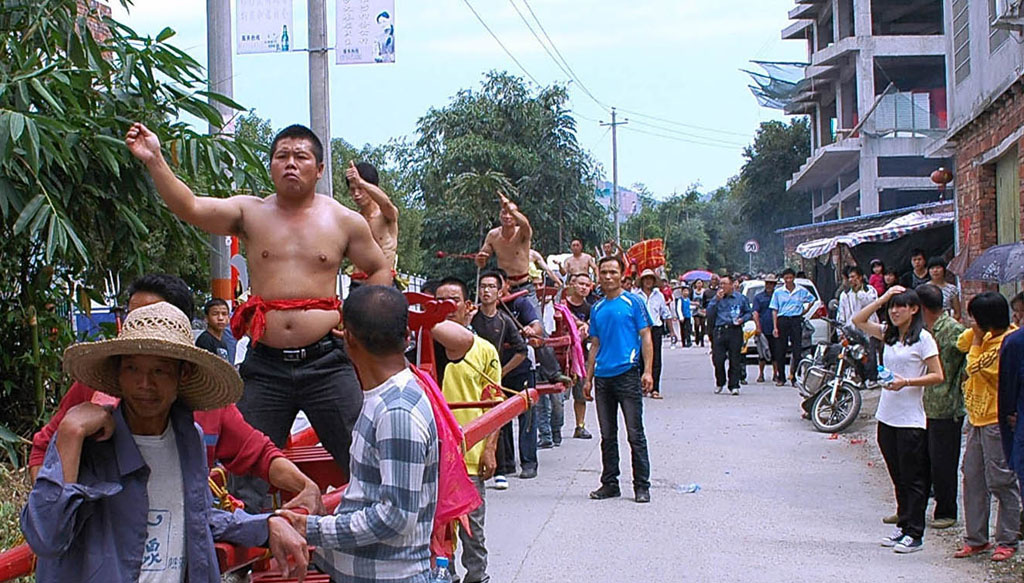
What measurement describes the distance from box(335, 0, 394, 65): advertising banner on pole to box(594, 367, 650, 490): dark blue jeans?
422cm

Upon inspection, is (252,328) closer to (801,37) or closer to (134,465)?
(134,465)

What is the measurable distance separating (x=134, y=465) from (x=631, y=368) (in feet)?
22.2

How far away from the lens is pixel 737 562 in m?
7.34

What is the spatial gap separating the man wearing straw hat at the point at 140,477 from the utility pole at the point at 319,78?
28.1 ft

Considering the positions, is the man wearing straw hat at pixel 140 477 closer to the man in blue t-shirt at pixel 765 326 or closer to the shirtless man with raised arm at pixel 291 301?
the shirtless man with raised arm at pixel 291 301

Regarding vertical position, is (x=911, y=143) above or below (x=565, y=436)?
above

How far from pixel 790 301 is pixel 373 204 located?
40.7 ft

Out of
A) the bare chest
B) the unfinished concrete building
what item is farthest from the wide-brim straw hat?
the unfinished concrete building

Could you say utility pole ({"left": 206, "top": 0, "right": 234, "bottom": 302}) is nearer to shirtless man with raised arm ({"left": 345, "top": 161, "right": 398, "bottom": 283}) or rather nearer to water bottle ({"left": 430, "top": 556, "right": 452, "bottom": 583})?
shirtless man with raised arm ({"left": 345, "top": 161, "right": 398, "bottom": 283})

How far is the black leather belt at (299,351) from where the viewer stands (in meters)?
4.77

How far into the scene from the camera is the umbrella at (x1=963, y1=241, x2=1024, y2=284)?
9.54m

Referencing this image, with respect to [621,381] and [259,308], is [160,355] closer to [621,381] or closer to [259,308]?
[259,308]

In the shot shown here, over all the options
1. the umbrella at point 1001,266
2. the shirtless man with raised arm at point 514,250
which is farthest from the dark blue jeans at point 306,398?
the umbrella at point 1001,266

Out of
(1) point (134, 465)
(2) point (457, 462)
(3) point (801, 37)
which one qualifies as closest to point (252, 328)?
(2) point (457, 462)
